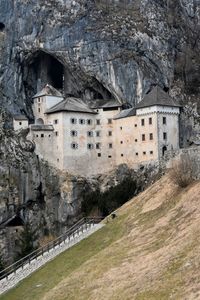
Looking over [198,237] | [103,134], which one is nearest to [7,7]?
[103,134]

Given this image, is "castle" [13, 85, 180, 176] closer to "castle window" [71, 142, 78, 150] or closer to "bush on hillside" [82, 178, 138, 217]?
"castle window" [71, 142, 78, 150]

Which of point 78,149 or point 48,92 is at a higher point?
point 48,92

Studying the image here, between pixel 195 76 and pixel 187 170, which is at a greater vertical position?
pixel 195 76

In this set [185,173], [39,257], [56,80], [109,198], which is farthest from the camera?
[56,80]

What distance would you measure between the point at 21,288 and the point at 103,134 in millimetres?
46487

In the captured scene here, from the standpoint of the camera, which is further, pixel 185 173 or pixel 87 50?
pixel 87 50

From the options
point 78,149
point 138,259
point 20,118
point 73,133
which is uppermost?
point 20,118

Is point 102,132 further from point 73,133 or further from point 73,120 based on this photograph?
point 73,120

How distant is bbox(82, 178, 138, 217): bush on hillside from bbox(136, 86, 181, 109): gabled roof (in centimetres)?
1092

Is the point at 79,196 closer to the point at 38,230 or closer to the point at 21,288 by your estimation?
the point at 38,230

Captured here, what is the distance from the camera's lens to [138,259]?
2912 centimetres

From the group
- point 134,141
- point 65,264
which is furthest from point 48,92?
point 65,264

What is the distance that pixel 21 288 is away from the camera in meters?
35.3

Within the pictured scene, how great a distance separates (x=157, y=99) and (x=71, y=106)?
12841 mm
